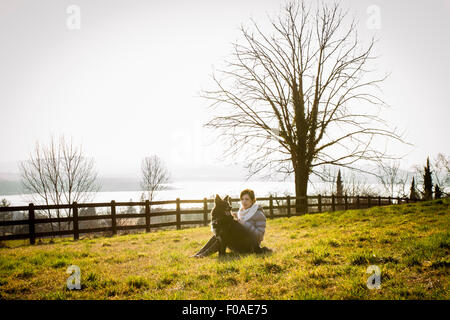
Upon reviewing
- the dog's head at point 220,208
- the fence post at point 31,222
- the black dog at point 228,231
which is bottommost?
the fence post at point 31,222

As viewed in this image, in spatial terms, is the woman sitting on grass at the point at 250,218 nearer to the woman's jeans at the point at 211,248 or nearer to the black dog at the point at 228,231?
the woman's jeans at the point at 211,248

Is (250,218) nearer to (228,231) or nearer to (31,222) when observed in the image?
(228,231)

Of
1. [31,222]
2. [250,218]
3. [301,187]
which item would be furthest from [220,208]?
[301,187]

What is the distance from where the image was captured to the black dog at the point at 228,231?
17.4 feet

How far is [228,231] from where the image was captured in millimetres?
5445

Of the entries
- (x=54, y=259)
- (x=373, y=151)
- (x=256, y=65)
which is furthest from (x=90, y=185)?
(x=373, y=151)

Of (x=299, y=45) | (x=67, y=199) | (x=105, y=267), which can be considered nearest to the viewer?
(x=105, y=267)

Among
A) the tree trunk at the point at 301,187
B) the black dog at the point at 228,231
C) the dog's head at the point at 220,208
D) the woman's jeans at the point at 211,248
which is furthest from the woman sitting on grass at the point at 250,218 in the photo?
the tree trunk at the point at 301,187

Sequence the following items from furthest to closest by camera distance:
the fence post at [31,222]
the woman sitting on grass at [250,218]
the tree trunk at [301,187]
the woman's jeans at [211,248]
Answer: the tree trunk at [301,187] → the fence post at [31,222] → the woman's jeans at [211,248] → the woman sitting on grass at [250,218]

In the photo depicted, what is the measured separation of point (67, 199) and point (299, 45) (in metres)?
20.4

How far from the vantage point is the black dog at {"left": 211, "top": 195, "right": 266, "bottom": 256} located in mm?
5289

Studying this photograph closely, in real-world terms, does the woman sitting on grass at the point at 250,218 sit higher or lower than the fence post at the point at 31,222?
higher
